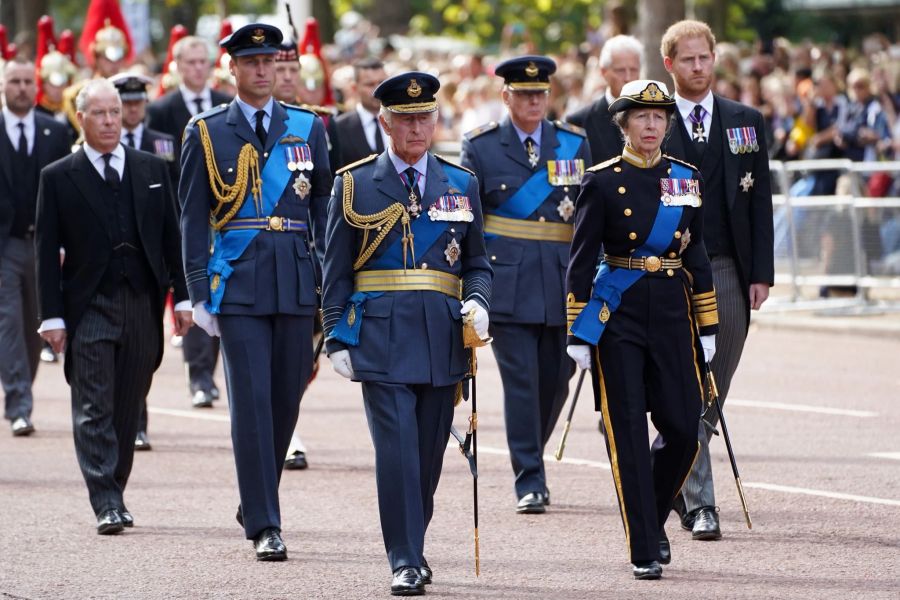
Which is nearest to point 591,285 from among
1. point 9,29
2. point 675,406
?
point 675,406

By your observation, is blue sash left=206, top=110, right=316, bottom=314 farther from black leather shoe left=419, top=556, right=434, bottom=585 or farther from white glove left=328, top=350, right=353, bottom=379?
black leather shoe left=419, top=556, right=434, bottom=585

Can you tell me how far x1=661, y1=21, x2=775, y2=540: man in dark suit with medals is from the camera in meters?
9.02

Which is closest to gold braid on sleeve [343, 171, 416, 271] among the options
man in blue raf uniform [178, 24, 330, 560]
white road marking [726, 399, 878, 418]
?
man in blue raf uniform [178, 24, 330, 560]

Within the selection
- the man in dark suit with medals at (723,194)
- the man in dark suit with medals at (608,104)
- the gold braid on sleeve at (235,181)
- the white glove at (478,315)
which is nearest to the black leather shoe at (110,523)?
the gold braid on sleeve at (235,181)

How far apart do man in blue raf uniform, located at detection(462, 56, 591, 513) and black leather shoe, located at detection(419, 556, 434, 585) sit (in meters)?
1.92

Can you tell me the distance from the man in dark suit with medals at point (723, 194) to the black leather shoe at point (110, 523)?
2572mm

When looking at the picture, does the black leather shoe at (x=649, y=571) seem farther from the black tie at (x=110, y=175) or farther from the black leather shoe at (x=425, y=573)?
the black tie at (x=110, y=175)

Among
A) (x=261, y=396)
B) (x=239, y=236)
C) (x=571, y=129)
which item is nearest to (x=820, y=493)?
(x=571, y=129)

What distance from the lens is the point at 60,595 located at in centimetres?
787

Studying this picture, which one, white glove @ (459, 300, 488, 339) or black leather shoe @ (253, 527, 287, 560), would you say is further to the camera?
black leather shoe @ (253, 527, 287, 560)

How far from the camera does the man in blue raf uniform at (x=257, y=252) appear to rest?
8.50m

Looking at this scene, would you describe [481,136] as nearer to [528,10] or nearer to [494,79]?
[494,79]

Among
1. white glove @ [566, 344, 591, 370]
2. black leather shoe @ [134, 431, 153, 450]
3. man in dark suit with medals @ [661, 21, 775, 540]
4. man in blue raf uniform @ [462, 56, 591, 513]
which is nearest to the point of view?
white glove @ [566, 344, 591, 370]

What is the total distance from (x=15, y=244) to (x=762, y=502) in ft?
18.3
